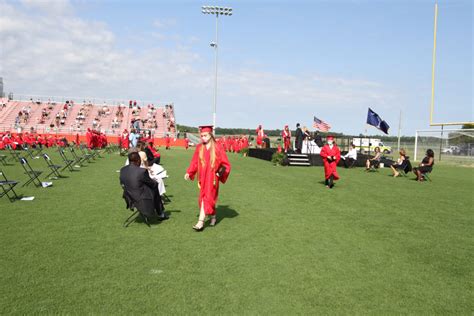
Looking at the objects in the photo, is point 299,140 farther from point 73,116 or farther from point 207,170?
point 73,116

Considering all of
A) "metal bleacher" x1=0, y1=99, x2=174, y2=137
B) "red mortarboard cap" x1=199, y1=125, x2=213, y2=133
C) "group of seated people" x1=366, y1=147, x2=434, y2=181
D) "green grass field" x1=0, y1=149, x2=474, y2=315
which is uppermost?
"metal bleacher" x1=0, y1=99, x2=174, y2=137

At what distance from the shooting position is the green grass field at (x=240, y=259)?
414cm

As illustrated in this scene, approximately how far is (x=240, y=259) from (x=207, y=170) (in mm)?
2099

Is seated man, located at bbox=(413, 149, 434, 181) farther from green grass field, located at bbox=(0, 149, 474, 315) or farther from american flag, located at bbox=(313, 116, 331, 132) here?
american flag, located at bbox=(313, 116, 331, 132)

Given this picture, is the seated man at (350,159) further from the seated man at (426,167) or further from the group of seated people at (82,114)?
the group of seated people at (82,114)

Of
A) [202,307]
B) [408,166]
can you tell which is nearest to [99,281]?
[202,307]

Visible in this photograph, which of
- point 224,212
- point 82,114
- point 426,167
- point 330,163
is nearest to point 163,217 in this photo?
point 224,212

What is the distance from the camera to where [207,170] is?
7164mm

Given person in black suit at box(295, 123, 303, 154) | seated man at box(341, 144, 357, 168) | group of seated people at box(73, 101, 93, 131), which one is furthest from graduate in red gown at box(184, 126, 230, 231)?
group of seated people at box(73, 101, 93, 131)

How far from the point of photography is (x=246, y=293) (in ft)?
14.3

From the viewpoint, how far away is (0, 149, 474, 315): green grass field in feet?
13.6

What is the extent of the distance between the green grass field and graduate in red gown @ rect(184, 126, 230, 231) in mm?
407

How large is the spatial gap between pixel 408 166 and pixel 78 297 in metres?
16.5

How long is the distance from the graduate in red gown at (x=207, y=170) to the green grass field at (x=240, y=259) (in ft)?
1.34
